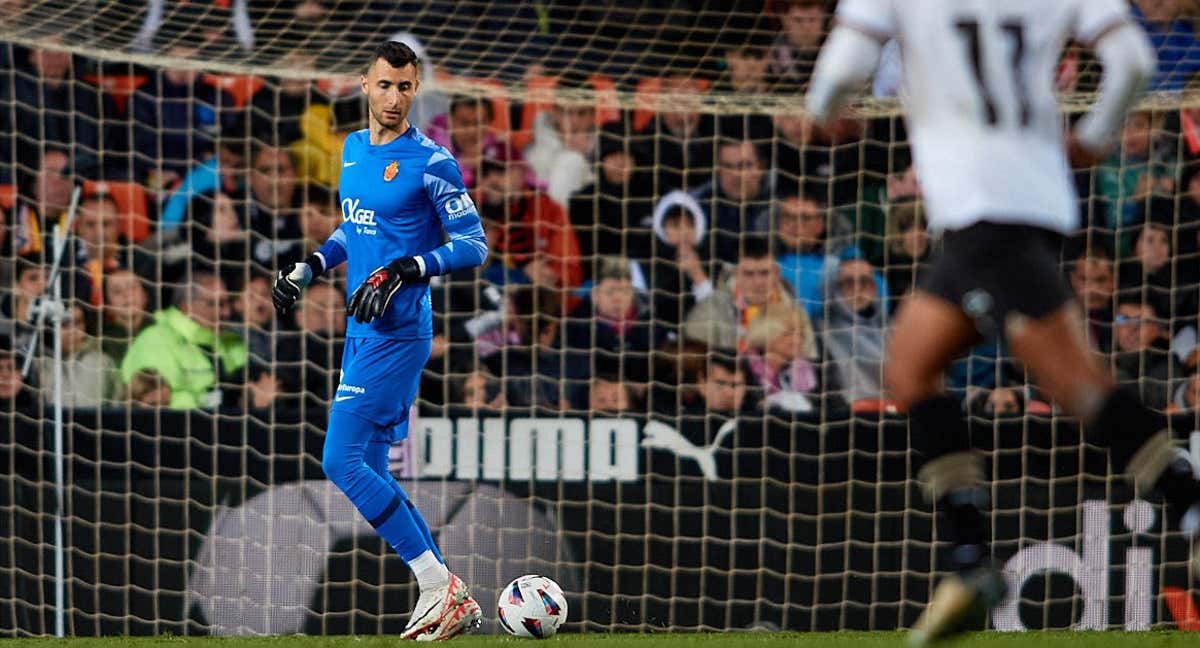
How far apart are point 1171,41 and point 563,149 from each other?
318 centimetres

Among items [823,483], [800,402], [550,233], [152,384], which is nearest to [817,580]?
[823,483]

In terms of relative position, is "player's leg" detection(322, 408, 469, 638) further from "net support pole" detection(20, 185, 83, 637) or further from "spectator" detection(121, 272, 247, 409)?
"spectator" detection(121, 272, 247, 409)

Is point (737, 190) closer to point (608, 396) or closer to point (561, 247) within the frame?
point (561, 247)

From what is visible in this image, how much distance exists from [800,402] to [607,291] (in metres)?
1.05

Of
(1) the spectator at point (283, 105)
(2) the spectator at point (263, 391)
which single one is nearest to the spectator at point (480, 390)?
(2) the spectator at point (263, 391)

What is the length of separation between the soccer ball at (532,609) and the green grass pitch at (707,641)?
0.05 meters

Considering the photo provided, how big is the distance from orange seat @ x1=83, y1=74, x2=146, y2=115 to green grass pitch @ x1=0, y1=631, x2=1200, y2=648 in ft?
11.5

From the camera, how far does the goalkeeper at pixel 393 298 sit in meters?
5.28

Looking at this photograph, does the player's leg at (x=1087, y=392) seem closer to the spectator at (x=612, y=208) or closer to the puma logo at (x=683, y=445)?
the puma logo at (x=683, y=445)

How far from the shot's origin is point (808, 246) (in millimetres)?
8141

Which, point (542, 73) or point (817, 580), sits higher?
point (542, 73)

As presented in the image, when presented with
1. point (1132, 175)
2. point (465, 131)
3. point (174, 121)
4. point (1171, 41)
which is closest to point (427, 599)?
point (465, 131)

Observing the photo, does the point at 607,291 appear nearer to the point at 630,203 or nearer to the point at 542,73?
the point at 630,203

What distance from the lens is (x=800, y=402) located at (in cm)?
775
